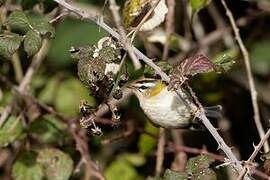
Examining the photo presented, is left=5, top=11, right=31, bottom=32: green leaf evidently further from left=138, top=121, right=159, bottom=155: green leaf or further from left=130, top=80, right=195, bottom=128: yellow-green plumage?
left=138, top=121, right=159, bottom=155: green leaf

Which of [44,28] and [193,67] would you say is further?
[44,28]

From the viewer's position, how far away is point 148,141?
222cm

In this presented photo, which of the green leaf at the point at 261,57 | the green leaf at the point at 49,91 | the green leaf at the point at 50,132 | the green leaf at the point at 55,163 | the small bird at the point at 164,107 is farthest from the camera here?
the green leaf at the point at 261,57

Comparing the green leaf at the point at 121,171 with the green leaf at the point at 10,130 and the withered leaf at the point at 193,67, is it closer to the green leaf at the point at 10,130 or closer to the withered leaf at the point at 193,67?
the green leaf at the point at 10,130

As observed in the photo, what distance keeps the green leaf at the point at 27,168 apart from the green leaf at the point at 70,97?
0.46 m

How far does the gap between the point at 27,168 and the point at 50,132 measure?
0.16 m

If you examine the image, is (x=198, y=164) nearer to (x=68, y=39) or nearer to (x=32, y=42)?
(x=32, y=42)

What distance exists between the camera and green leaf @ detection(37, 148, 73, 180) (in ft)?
6.47

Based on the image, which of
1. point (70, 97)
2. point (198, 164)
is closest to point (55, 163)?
point (70, 97)

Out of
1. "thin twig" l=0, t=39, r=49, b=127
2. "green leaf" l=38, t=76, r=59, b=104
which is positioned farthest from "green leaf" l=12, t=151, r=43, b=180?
"green leaf" l=38, t=76, r=59, b=104

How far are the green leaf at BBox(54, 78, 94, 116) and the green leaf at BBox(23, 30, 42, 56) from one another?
3.29 ft

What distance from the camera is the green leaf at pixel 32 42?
1.44 meters

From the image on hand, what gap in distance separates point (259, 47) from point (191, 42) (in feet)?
1.72

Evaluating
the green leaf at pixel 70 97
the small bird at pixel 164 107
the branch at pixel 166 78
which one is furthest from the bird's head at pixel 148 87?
the green leaf at pixel 70 97
